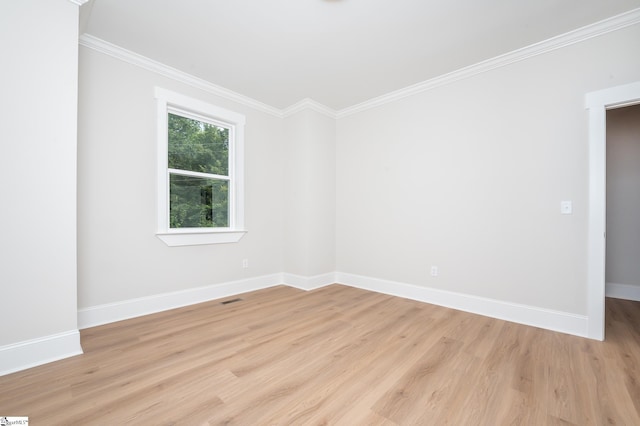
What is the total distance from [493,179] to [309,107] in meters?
2.64

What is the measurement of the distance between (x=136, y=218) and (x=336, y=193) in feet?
9.14

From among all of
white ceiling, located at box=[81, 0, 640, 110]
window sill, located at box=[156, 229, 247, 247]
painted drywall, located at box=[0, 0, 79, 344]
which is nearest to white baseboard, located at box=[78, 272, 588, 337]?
window sill, located at box=[156, 229, 247, 247]

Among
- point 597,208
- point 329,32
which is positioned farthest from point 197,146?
point 597,208

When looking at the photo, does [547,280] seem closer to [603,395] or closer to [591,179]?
[591,179]

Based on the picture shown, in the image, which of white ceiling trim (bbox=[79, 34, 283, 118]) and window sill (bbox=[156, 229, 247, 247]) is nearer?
white ceiling trim (bbox=[79, 34, 283, 118])

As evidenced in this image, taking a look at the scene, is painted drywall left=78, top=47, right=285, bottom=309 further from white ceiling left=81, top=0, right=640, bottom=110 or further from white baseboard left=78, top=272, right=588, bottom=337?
white ceiling left=81, top=0, right=640, bottom=110

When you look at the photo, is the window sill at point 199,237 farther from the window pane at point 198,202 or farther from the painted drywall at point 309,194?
the painted drywall at point 309,194

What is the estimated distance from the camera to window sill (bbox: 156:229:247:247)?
3.06 m

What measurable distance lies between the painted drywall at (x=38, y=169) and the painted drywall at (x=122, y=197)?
1.92 feet

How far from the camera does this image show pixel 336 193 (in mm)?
4457

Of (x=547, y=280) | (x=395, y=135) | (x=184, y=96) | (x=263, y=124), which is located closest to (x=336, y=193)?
(x=395, y=135)

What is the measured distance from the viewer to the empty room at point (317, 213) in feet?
5.63

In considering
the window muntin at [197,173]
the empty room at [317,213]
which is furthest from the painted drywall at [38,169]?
the window muntin at [197,173]

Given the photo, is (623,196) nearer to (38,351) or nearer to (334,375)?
(334,375)
